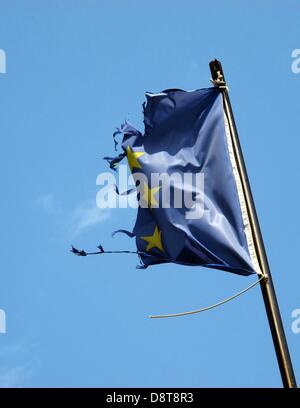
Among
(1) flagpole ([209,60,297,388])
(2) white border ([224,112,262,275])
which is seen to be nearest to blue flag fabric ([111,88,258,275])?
(2) white border ([224,112,262,275])

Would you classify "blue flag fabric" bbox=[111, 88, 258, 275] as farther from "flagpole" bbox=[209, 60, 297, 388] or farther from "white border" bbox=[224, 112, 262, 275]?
"flagpole" bbox=[209, 60, 297, 388]

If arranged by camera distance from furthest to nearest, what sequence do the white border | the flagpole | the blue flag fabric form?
the blue flag fabric, the white border, the flagpole

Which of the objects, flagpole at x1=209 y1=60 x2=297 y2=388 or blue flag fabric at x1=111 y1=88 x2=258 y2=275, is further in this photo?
blue flag fabric at x1=111 y1=88 x2=258 y2=275

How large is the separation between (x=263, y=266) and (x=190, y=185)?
222 cm

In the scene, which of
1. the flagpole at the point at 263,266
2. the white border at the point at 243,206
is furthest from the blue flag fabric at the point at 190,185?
the flagpole at the point at 263,266

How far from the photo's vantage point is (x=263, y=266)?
14.9m

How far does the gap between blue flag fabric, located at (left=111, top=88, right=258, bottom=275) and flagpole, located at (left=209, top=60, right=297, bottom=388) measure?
5.7 inches

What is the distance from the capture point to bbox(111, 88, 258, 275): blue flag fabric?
15633 millimetres

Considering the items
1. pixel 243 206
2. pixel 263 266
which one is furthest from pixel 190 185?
pixel 263 266

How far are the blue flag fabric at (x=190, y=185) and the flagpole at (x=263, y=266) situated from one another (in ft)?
0.47

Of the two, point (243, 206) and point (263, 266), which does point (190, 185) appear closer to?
point (243, 206)
